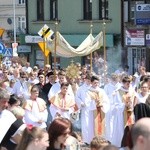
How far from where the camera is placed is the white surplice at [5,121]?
7.06 m

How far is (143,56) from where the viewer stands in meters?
30.0

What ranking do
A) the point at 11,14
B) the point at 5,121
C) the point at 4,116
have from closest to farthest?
the point at 5,121
the point at 4,116
the point at 11,14

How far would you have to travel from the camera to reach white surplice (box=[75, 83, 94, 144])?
1395 centimetres

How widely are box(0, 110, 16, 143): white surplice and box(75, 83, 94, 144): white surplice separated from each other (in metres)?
Result: 6.52

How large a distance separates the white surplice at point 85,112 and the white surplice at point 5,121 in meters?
6.52

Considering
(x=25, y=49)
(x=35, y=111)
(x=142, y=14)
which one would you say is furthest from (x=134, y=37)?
(x=35, y=111)

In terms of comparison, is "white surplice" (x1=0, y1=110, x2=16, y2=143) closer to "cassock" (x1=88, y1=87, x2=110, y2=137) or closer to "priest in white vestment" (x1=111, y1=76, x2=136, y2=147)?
"priest in white vestment" (x1=111, y1=76, x2=136, y2=147)

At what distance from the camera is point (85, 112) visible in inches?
556

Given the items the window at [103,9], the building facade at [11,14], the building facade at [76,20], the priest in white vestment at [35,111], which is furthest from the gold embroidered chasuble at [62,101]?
the building facade at [11,14]

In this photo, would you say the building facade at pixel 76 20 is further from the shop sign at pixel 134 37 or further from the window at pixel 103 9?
the shop sign at pixel 134 37

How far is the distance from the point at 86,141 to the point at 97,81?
135 centimetres

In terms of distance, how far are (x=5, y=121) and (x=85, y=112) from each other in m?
7.01

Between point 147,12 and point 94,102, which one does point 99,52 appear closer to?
point 147,12

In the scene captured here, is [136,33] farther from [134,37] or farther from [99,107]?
[99,107]
